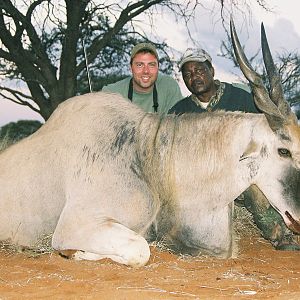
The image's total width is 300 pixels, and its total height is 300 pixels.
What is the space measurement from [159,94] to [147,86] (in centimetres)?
27

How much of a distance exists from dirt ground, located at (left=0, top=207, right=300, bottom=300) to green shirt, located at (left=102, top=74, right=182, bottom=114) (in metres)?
A: 2.01

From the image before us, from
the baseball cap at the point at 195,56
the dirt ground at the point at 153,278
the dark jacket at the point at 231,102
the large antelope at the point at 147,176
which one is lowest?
the dirt ground at the point at 153,278

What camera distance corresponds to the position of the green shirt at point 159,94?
5535 millimetres

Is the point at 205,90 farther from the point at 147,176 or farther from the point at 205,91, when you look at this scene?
the point at 147,176

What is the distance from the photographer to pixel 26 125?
14844 mm

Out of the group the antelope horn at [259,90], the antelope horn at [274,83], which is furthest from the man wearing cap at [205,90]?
the antelope horn at [259,90]

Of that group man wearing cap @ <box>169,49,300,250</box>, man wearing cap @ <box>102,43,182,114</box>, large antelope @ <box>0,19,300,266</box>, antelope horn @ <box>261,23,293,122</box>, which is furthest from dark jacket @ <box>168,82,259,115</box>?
antelope horn @ <box>261,23,293,122</box>

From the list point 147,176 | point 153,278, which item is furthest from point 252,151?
point 153,278

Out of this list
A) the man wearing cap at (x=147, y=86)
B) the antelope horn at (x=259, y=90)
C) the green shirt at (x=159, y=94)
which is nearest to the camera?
the antelope horn at (x=259, y=90)

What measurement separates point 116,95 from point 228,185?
38.6 inches

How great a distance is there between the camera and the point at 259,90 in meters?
3.49

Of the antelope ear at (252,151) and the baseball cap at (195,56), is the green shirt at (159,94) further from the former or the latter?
the antelope ear at (252,151)

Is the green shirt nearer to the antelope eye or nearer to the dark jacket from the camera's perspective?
the dark jacket

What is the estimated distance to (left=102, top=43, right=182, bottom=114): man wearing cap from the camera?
17.5ft
